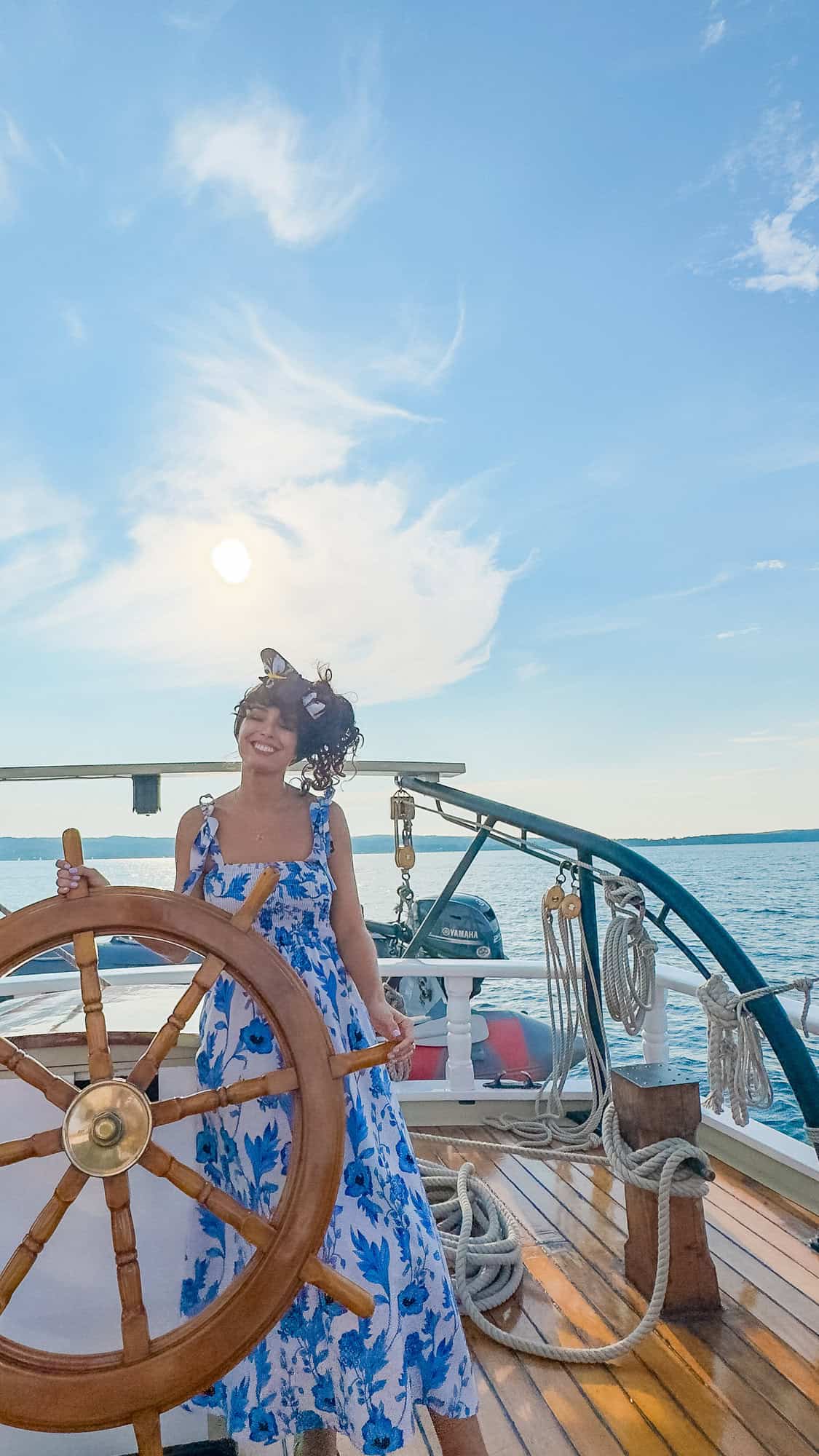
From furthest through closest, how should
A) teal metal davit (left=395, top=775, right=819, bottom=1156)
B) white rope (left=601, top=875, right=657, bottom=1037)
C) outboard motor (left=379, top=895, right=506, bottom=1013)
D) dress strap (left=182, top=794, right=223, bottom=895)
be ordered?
outboard motor (left=379, top=895, right=506, bottom=1013), white rope (left=601, top=875, right=657, bottom=1037), teal metal davit (left=395, top=775, right=819, bottom=1156), dress strap (left=182, top=794, right=223, bottom=895)

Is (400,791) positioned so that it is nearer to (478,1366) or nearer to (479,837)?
(479,837)

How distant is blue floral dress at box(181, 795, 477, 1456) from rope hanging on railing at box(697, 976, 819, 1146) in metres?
1.10

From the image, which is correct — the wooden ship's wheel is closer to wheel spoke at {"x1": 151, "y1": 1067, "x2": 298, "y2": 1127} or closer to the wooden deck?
wheel spoke at {"x1": 151, "y1": 1067, "x2": 298, "y2": 1127}

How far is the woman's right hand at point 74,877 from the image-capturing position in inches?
37.2

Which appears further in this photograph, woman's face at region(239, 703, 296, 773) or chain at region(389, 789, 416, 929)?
chain at region(389, 789, 416, 929)

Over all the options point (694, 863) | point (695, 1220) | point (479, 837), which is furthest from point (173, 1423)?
point (694, 863)

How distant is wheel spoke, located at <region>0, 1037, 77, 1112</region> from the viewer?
0.91 m

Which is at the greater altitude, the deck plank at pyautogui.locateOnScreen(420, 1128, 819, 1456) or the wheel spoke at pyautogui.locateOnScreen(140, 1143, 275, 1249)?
the wheel spoke at pyautogui.locateOnScreen(140, 1143, 275, 1249)

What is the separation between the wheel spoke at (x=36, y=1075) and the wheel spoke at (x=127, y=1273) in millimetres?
94

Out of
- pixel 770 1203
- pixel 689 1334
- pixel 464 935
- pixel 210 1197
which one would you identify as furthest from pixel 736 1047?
pixel 464 935

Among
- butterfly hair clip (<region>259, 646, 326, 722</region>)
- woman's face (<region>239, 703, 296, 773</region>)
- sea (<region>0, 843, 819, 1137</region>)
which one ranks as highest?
butterfly hair clip (<region>259, 646, 326, 722</region>)

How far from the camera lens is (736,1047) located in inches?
82.3

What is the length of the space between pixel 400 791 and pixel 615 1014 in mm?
1067

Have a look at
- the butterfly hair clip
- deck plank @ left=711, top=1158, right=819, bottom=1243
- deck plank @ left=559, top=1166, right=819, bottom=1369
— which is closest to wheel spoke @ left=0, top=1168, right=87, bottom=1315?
the butterfly hair clip
